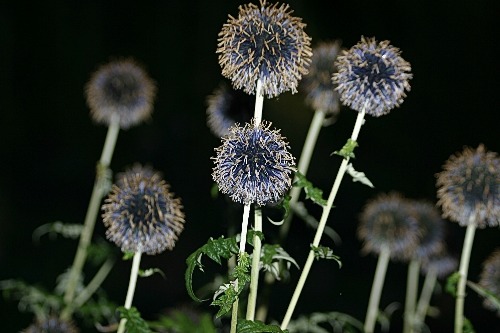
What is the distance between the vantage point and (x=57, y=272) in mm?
6090

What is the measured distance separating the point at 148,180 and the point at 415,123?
506 centimetres

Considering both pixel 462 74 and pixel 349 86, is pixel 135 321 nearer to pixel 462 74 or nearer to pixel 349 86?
pixel 349 86

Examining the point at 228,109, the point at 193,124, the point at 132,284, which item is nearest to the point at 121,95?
the point at 228,109

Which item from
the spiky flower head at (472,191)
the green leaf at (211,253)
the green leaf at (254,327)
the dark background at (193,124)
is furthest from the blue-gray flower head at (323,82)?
the dark background at (193,124)

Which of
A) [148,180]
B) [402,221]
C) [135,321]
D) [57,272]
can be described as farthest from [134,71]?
[57,272]

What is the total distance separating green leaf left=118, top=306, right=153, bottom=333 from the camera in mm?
1564

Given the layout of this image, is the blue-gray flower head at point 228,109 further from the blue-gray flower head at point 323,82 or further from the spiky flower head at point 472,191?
the spiky flower head at point 472,191

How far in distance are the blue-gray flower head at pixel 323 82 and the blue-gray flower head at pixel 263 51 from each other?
69cm

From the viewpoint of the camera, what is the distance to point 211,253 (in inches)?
54.1

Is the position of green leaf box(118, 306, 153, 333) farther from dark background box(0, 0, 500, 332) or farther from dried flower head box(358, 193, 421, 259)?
dark background box(0, 0, 500, 332)

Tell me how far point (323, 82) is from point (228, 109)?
360 millimetres

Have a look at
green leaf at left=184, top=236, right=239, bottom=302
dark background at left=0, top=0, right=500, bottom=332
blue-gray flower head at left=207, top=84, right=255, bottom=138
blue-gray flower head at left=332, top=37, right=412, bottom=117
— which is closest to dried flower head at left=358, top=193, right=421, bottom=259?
blue-gray flower head at left=207, top=84, right=255, bottom=138

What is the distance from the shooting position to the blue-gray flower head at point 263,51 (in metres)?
1.52

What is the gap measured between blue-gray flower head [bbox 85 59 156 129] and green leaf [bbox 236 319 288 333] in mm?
1596
